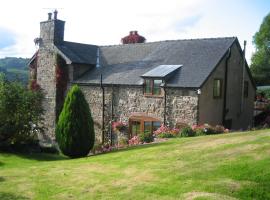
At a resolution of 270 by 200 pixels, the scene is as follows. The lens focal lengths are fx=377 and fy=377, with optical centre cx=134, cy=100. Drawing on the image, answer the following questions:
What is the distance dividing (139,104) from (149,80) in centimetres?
186

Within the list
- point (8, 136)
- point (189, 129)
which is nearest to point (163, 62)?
point (189, 129)

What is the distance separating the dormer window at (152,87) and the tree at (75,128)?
23.3ft

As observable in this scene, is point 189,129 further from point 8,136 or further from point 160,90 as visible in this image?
point 8,136

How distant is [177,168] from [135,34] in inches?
1155

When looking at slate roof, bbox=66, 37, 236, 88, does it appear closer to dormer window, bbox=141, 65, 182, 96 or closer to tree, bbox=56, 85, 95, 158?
dormer window, bbox=141, 65, 182, 96

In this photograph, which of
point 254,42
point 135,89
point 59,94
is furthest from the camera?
point 254,42

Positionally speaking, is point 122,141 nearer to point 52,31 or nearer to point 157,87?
point 157,87

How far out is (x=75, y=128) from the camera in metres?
19.3

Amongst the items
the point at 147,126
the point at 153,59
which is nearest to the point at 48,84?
the point at 153,59

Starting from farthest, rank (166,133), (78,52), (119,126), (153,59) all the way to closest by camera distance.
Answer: (78,52), (153,59), (119,126), (166,133)

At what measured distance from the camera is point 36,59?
3388 cm

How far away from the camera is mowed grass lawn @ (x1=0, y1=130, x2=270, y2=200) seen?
969cm

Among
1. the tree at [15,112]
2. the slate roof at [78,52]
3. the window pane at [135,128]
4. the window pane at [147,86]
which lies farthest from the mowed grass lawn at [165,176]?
the slate roof at [78,52]

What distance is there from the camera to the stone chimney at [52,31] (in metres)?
32.5
